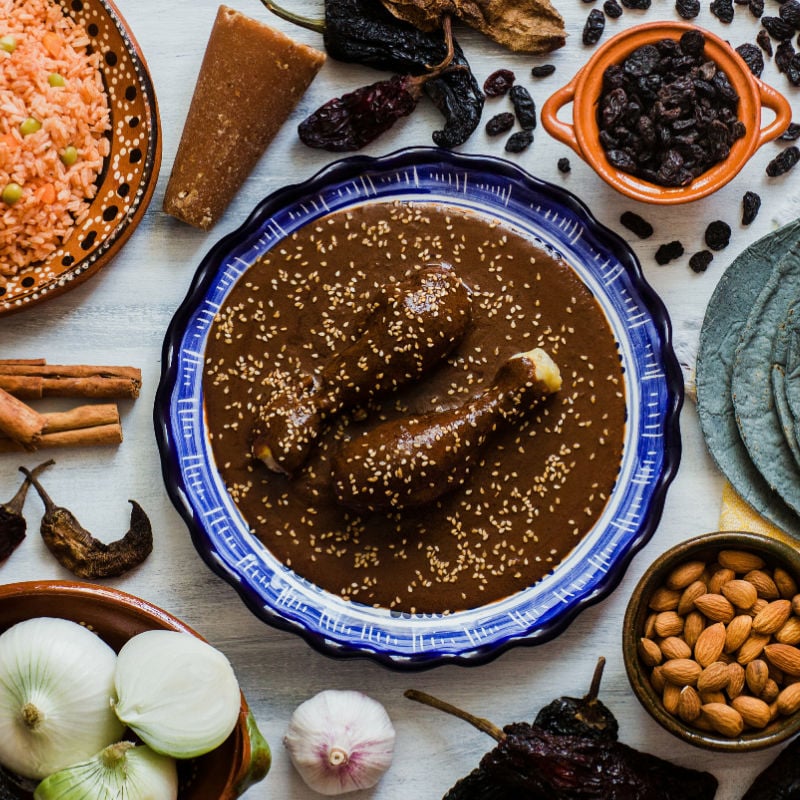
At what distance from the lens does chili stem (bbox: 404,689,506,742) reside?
2145mm

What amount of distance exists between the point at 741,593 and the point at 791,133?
1149mm

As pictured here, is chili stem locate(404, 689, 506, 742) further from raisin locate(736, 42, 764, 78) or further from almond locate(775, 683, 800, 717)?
raisin locate(736, 42, 764, 78)

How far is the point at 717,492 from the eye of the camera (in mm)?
2320

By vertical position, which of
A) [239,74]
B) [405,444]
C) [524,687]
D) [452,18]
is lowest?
[524,687]

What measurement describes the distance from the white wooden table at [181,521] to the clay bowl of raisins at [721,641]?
162 mm

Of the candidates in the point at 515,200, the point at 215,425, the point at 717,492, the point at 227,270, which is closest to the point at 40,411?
the point at 215,425

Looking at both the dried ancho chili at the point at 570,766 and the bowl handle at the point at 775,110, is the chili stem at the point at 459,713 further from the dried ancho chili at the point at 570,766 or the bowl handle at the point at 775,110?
the bowl handle at the point at 775,110

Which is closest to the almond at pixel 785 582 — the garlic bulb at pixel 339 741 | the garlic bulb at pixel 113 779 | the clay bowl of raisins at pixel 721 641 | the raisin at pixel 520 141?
the clay bowl of raisins at pixel 721 641

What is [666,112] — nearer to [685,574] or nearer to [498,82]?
[498,82]

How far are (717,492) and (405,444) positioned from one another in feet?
2.68

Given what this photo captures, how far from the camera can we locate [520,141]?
2.32 meters

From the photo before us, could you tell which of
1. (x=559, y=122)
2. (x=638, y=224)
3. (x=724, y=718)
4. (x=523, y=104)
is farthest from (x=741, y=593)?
(x=523, y=104)

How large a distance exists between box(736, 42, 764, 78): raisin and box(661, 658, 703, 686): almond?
146 cm

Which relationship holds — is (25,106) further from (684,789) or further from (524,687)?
(684,789)
